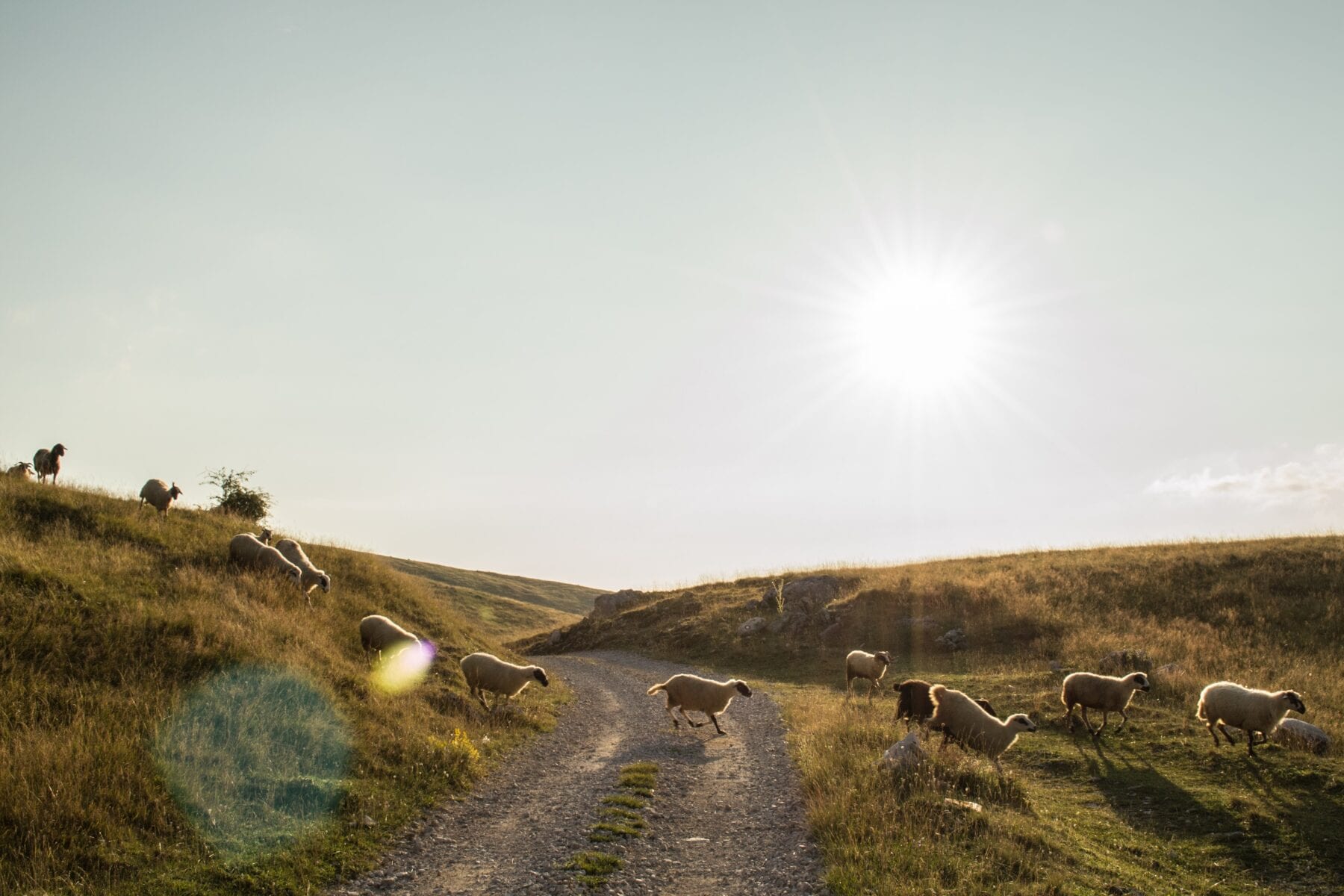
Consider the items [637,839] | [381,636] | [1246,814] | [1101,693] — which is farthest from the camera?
[381,636]

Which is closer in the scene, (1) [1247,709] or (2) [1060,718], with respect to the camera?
(1) [1247,709]

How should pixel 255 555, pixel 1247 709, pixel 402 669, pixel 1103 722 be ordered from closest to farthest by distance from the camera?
pixel 1247 709 → pixel 1103 722 → pixel 402 669 → pixel 255 555

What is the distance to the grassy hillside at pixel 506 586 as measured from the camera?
112 m

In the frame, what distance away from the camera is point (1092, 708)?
2220cm

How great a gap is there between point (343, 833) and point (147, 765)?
129 inches

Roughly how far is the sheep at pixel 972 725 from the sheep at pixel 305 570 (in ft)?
66.8

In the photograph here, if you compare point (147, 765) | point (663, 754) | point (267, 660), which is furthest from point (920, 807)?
point (267, 660)

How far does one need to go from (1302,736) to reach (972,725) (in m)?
8.48

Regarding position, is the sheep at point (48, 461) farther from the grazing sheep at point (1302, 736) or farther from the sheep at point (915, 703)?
the grazing sheep at point (1302, 736)

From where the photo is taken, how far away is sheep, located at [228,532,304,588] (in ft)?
84.2

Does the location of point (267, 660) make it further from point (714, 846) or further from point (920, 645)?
point (920, 645)

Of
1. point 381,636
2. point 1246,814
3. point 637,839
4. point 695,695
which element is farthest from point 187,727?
point 1246,814

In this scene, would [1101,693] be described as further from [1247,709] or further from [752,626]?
[752,626]

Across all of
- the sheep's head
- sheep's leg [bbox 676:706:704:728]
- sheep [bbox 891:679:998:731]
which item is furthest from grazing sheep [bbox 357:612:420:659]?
the sheep's head
